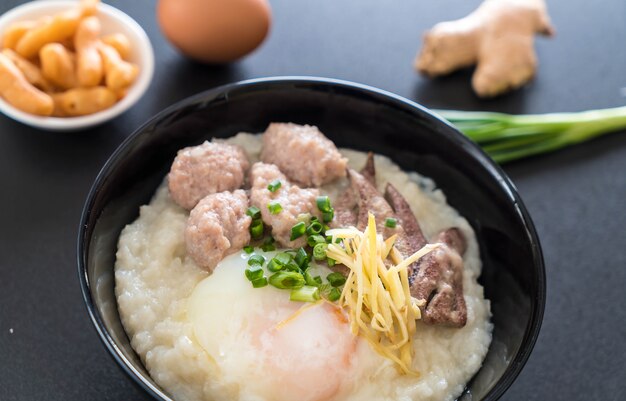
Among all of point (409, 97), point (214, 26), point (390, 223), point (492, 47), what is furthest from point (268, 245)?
point (492, 47)

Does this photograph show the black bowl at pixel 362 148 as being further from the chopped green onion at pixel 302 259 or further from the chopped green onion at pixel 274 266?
the chopped green onion at pixel 302 259

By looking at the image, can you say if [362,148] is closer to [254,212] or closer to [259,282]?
[254,212]

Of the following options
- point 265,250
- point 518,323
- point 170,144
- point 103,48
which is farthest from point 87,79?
point 518,323

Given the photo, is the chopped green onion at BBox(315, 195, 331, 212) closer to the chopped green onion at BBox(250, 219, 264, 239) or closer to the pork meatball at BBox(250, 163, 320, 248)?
the pork meatball at BBox(250, 163, 320, 248)

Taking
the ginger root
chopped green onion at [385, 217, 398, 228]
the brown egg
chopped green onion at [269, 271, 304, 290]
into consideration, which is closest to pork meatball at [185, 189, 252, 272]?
chopped green onion at [269, 271, 304, 290]

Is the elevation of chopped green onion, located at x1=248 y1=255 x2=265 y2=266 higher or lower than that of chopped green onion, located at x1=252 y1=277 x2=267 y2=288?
higher
